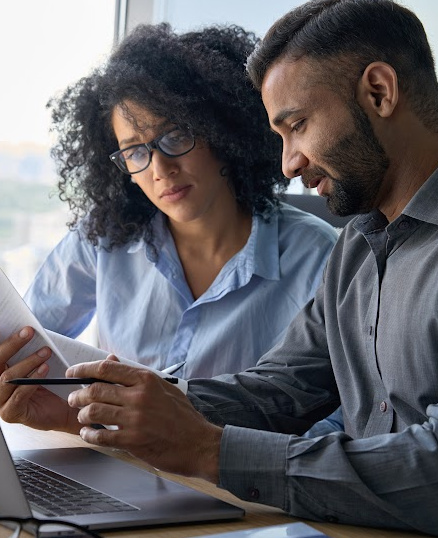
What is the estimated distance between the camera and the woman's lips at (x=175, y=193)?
1.94m

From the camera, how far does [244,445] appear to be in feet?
3.62

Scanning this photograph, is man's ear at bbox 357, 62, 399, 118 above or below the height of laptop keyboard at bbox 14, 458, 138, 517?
above

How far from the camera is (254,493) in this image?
1084 mm

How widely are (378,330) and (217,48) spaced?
101cm

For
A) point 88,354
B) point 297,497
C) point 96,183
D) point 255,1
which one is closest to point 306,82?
point 88,354

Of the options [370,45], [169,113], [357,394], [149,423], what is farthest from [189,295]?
[149,423]

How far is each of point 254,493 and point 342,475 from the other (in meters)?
0.11

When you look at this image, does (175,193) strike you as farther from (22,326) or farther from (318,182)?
(22,326)

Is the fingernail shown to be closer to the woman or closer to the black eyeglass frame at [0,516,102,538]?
the black eyeglass frame at [0,516,102,538]

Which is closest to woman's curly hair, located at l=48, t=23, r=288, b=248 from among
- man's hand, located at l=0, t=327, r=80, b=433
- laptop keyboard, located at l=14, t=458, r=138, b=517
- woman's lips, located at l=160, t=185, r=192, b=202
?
woman's lips, located at l=160, t=185, r=192, b=202

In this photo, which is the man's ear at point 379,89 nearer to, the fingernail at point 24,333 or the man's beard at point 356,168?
the man's beard at point 356,168

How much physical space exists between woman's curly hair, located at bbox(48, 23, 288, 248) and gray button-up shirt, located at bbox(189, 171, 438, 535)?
0.55 metres

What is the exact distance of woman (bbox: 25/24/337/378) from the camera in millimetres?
1933

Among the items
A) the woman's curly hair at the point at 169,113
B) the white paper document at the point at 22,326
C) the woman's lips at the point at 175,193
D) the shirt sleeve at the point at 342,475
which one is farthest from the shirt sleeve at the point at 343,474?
the woman's curly hair at the point at 169,113
